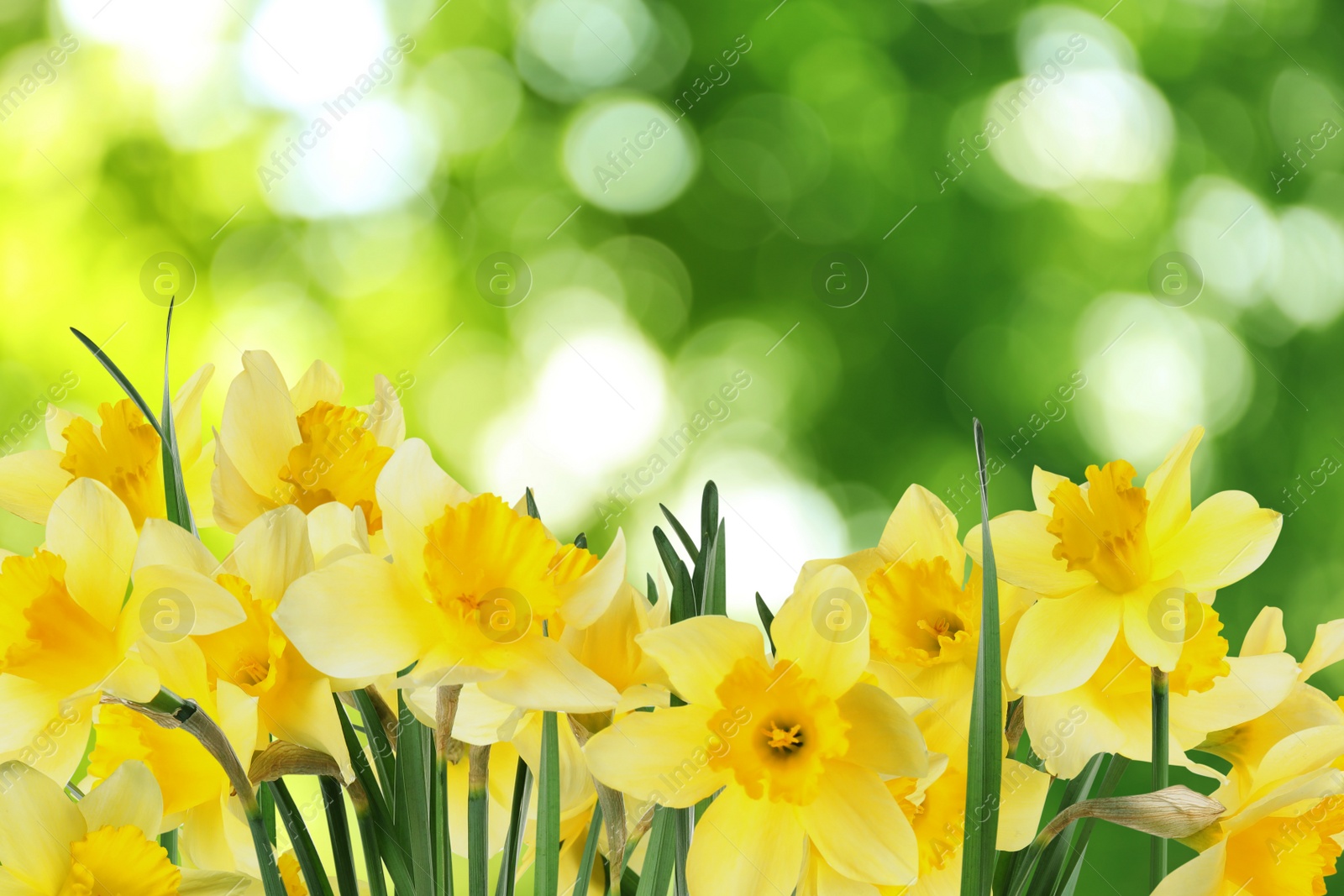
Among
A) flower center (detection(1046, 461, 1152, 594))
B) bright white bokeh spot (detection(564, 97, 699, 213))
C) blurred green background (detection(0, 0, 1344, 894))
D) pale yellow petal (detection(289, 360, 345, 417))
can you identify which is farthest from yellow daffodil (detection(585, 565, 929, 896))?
bright white bokeh spot (detection(564, 97, 699, 213))

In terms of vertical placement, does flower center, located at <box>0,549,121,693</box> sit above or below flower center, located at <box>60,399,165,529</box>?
below

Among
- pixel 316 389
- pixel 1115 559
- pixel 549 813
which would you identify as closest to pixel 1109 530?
pixel 1115 559

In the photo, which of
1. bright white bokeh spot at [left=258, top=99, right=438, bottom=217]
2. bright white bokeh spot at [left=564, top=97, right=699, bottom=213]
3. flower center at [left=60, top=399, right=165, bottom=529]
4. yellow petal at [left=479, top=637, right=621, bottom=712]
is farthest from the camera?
bright white bokeh spot at [left=564, top=97, right=699, bottom=213]

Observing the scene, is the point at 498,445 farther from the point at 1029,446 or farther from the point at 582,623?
the point at 582,623

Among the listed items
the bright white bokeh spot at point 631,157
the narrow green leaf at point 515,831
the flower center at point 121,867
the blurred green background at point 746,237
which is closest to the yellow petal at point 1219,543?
the narrow green leaf at point 515,831

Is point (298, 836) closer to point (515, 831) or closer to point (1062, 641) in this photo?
point (515, 831)

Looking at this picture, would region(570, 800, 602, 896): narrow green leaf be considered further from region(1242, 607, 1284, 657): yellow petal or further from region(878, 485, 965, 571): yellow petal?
region(1242, 607, 1284, 657): yellow petal

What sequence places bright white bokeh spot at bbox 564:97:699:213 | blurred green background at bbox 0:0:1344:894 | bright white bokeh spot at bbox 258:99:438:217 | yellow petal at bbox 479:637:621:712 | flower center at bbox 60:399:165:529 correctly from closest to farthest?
yellow petal at bbox 479:637:621:712, flower center at bbox 60:399:165:529, blurred green background at bbox 0:0:1344:894, bright white bokeh spot at bbox 258:99:438:217, bright white bokeh spot at bbox 564:97:699:213

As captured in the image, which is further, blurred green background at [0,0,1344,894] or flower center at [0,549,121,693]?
blurred green background at [0,0,1344,894]

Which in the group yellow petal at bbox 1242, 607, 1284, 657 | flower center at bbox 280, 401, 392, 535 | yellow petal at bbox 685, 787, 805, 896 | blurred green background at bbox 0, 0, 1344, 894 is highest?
blurred green background at bbox 0, 0, 1344, 894

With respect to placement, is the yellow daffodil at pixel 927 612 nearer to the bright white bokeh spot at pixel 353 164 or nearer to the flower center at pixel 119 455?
the flower center at pixel 119 455
